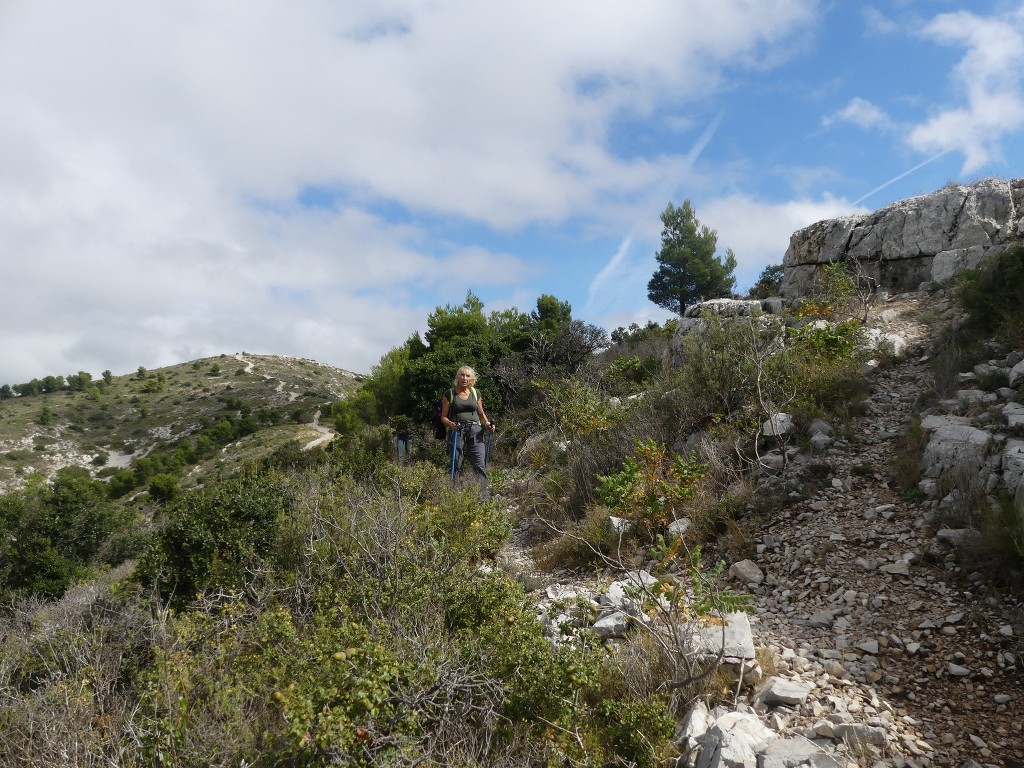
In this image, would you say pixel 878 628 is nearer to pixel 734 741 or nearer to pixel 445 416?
pixel 734 741

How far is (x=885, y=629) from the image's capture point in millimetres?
3432

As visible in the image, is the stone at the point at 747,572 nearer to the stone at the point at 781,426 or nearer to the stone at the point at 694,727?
the stone at the point at 694,727

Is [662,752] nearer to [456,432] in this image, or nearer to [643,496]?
[643,496]

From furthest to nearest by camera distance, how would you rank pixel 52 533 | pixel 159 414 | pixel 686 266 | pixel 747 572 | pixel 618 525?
pixel 159 414, pixel 686 266, pixel 52 533, pixel 618 525, pixel 747 572

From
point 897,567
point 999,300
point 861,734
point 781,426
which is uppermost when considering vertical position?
point 999,300

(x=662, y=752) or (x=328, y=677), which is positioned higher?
(x=328, y=677)

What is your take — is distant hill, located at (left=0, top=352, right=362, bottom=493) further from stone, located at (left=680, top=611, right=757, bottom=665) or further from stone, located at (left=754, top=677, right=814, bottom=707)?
stone, located at (left=754, top=677, right=814, bottom=707)

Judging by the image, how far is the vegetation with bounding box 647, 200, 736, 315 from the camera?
26.1 meters

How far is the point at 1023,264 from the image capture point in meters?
6.68

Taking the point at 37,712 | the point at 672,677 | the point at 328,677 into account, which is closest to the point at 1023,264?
the point at 672,677

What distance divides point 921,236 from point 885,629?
1045 centimetres

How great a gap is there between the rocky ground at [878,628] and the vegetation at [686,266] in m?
22.0

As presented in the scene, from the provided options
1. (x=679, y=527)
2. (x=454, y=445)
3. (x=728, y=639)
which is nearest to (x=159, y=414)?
(x=454, y=445)

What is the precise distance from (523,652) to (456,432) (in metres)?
4.34
